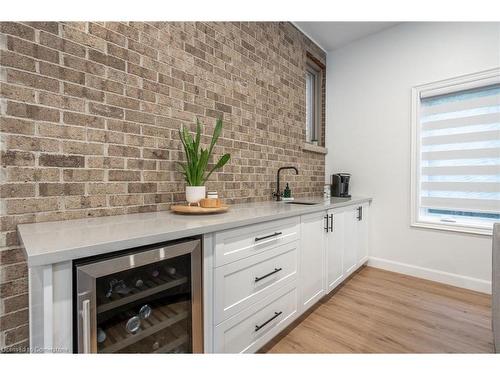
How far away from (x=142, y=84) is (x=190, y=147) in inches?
18.8

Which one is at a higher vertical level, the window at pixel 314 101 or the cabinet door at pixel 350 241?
the window at pixel 314 101

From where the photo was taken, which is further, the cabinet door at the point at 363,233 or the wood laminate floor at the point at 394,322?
the cabinet door at the point at 363,233

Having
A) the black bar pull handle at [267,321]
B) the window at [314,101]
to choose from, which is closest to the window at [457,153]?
the window at [314,101]

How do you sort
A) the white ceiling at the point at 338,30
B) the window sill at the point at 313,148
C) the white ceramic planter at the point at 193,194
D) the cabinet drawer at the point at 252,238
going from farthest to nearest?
the window sill at the point at 313,148
the white ceiling at the point at 338,30
the white ceramic planter at the point at 193,194
the cabinet drawer at the point at 252,238

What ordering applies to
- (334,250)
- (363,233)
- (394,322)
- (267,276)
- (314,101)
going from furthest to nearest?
1. (314,101)
2. (363,233)
3. (334,250)
4. (394,322)
5. (267,276)

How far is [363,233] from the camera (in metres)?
2.90

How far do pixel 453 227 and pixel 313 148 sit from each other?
169 cm

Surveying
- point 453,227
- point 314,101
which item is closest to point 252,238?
point 453,227

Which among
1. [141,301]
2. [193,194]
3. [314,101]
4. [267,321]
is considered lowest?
[267,321]

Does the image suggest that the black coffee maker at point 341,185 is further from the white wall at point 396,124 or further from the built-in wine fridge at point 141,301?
the built-in wine fridge at point 141,301

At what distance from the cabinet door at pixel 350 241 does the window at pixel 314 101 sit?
1301 mm

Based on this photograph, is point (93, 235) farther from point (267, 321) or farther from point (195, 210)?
point (267, 321)

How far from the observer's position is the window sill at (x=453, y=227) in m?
2.36

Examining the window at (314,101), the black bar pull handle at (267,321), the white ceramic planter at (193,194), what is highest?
the window at (314,101)
